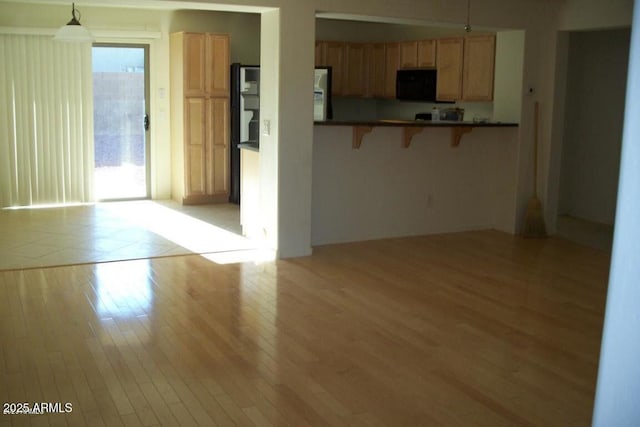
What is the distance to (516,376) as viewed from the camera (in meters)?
3.51

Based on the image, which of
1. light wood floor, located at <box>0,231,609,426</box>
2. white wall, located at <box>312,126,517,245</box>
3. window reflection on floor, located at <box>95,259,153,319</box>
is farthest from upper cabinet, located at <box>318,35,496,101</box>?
window reflection on floor, located at <box>95,259,153,319</box>

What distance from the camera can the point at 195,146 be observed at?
8766 mm

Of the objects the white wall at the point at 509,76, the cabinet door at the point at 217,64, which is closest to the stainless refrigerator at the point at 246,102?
the cabinet door at the point at 217,64

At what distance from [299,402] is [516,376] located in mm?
1177

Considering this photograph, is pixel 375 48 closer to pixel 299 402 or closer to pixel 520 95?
pixel 520 95

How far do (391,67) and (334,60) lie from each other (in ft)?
2.69

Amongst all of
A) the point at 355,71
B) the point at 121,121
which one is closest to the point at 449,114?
the point at 355,71

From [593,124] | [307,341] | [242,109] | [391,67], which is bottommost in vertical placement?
[307,341]

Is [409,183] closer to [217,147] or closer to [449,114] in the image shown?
[449,114]

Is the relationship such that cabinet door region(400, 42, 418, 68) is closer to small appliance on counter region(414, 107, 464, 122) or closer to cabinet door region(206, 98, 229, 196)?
small appliance on counter region(414, 107, 464, 122)

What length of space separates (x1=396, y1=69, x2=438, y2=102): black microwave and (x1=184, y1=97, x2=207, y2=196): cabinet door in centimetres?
270

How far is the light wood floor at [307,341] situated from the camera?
309 cm

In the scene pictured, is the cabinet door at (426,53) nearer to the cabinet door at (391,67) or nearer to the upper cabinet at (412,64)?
the upper cabinet at (412,64)

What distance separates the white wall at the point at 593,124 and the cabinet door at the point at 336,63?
10.2ft
